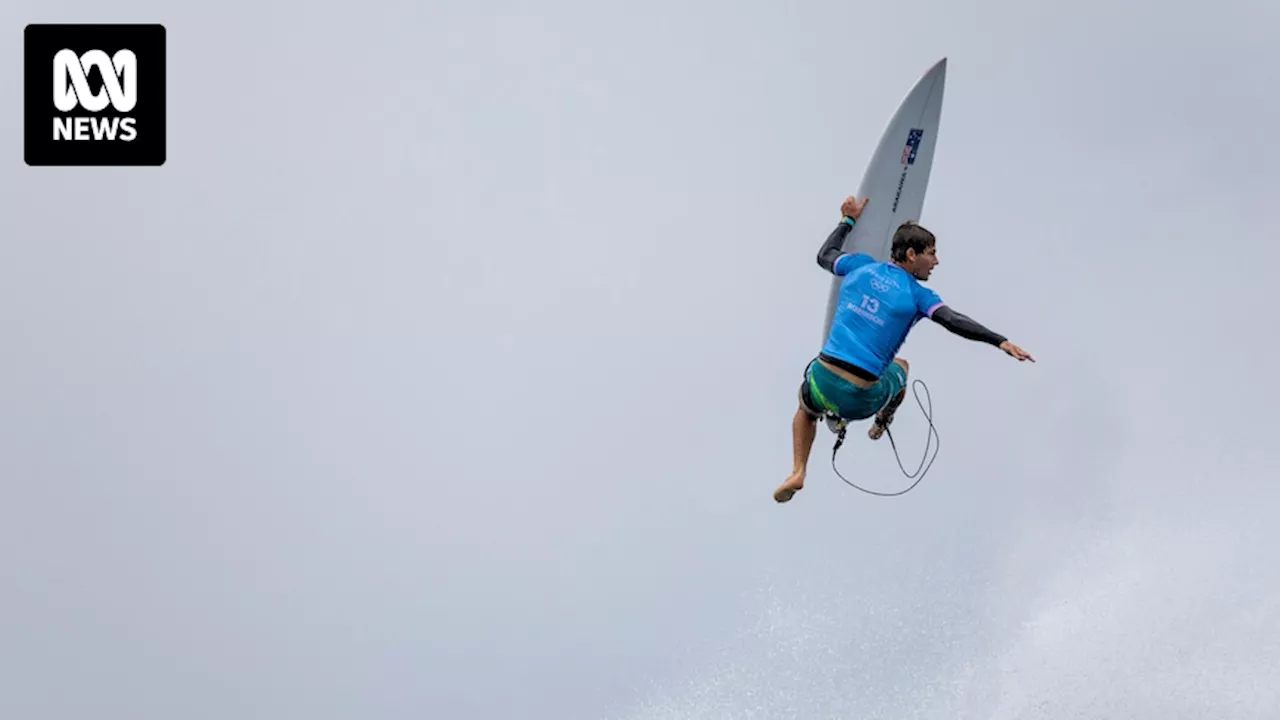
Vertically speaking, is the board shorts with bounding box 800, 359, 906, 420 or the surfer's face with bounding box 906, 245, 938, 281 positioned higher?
the surfer's face with bounding box 906, 245, 938, 281

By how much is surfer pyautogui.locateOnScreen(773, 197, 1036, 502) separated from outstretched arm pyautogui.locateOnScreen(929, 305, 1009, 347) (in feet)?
0.12

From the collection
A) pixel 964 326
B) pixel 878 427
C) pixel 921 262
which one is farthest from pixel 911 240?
pixel 878 427

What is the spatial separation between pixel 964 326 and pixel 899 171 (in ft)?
22.6

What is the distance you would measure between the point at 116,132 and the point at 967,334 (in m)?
26.2

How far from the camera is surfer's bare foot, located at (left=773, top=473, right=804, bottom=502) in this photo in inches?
887

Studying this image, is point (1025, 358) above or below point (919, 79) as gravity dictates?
below

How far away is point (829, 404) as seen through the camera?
23.0 metres

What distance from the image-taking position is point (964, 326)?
20547mm

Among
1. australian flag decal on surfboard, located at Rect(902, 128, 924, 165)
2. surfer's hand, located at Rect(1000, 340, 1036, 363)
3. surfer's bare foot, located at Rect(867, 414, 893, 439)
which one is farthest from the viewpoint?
australian flag decal on surfboard, located at Rect(902, 128, 924, 165)

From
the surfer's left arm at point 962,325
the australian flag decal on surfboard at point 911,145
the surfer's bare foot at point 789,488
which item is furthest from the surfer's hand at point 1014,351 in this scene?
the australian flag decal on surfboard at point 911,145

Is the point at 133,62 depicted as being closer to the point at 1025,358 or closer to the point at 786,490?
the point at 786,490

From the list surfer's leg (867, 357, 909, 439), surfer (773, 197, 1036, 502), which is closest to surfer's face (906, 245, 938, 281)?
surfer (773, 197, 1036, 502)

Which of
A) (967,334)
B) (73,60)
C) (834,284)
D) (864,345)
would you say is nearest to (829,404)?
(864,345)

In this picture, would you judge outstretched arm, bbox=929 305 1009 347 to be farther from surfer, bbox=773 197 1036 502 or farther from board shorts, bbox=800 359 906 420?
board shorts, bbox=800 359 906 420
